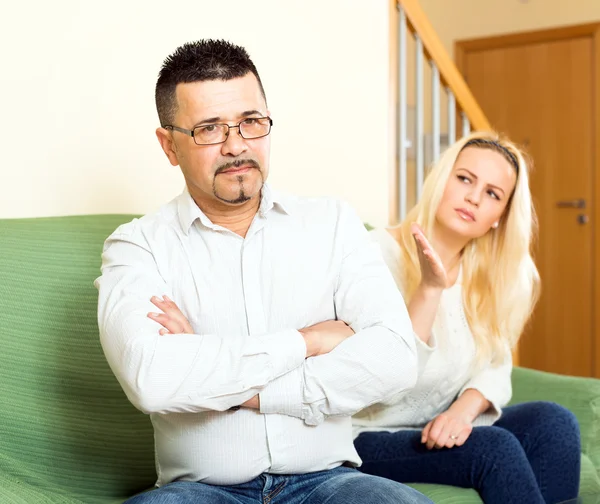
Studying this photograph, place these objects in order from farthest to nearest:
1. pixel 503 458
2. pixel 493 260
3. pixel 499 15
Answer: pixel 499 15, pixel 493 260, pixel 503 458

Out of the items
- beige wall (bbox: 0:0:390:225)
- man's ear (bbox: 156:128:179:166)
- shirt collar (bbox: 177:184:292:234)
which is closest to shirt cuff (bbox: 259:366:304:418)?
shirt collar (bbox: 177:184:292:234)

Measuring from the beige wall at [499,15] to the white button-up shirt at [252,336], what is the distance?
3.79m

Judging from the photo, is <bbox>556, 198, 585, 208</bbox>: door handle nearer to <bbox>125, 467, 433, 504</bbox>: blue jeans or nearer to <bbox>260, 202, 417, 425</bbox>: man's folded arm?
<bbox>260, 202, 417, 425</bbox>: man's folded arm

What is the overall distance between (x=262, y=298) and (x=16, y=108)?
85 cm

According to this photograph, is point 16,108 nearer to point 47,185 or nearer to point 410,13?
point 47,185

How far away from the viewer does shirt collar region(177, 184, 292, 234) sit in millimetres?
1558

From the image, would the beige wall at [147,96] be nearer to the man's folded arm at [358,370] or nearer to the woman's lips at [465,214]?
the woman's lips at [465,214]

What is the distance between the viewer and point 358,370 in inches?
56.7

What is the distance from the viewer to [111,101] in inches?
86.4

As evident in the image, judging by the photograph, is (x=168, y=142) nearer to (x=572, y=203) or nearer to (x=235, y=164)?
(x=235, y=164)

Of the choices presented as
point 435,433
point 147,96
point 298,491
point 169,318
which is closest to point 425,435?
point 435,433

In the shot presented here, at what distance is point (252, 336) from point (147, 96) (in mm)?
1078

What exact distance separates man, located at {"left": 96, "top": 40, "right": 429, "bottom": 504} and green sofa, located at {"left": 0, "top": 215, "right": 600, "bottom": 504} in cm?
23

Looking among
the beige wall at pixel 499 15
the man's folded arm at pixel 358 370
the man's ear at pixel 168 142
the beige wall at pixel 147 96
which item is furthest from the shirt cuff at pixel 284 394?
the beige wall at pixel 499 15
